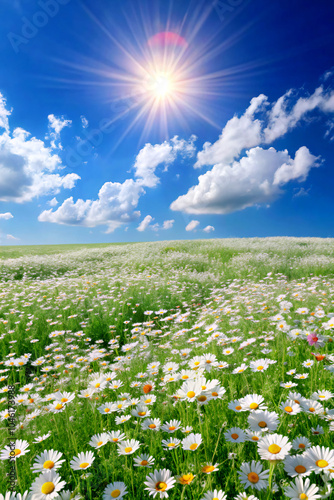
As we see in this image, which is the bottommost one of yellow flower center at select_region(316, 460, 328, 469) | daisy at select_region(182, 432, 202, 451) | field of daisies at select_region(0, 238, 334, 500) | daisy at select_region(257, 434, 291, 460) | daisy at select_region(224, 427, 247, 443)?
field of daisies at select_region(0, 238, 334, 500)

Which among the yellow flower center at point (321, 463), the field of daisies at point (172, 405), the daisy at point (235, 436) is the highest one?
the yellow flower center at point (321, 463)

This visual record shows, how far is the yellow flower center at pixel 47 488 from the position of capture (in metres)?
1.41

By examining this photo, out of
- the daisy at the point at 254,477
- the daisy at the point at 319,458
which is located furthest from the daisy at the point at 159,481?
the daisy at the point at 319,458

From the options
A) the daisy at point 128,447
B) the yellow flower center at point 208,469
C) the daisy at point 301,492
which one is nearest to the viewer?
the daisy at point 301,492

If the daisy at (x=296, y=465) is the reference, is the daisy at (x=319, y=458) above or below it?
above

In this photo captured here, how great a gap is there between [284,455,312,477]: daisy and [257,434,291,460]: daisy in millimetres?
86

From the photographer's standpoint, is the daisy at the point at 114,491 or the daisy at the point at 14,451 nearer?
the daisy at the point at 114,491

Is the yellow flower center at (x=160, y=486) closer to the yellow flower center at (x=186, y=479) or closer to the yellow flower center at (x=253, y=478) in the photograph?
the yellow flower center at (x=186, y=479)

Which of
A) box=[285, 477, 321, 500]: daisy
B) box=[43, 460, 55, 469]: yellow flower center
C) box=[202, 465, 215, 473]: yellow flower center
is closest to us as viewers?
box=[285, 477, 321, 500]: daisy

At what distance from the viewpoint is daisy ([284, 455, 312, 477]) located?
135 cm

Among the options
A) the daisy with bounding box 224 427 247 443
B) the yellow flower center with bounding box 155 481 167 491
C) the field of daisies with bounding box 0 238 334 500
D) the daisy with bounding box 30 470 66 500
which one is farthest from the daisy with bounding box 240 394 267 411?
the daisy with bounding box 30 470 66 500

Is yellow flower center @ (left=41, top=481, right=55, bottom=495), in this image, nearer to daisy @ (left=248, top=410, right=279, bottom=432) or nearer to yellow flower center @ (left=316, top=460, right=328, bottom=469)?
daisy @ (left=248, top=410, right=279, bottom=432)

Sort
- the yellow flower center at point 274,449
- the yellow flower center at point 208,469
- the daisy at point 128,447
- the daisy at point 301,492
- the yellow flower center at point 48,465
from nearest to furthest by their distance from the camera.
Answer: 1. the daisy at point 301,492
2. the yellow flower center at point 274,449
3. the yellow flower center at point 208,469
4. the yellow flower center at point 48,465
5. the daisy at point 128,447

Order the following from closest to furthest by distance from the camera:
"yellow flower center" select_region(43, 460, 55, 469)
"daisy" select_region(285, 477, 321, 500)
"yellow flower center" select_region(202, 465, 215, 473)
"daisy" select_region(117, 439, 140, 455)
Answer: "daisy" select_region(285, 477, 321, 500) → "yellow flower center" select_region(202, 465, 215, 473) → "yellow flower center" select_region(43, 460, 55, 469) → "daisy" select_region(117, 439, 140, 455)
